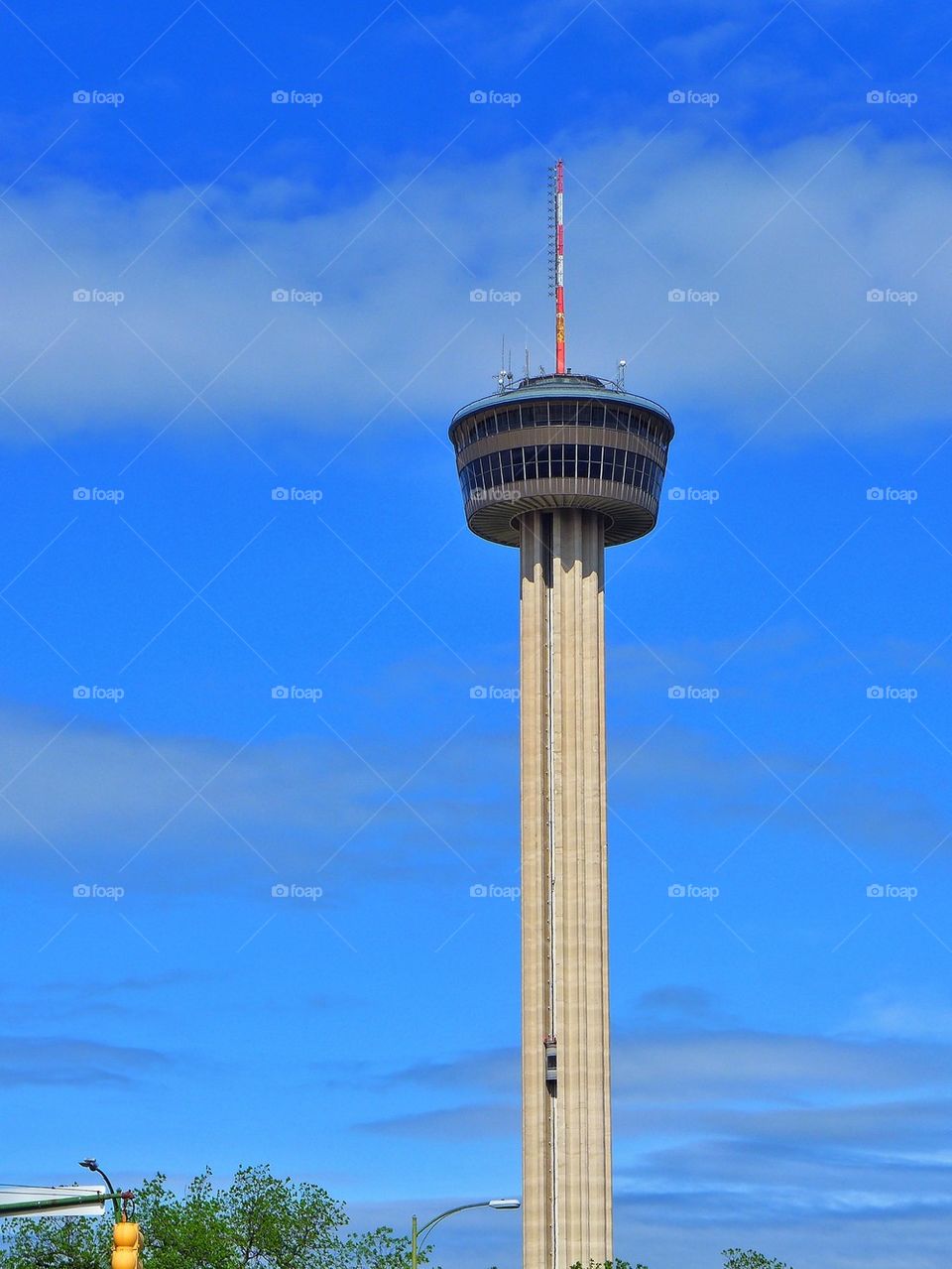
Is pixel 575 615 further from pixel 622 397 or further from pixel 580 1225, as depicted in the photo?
pixel 580 1225

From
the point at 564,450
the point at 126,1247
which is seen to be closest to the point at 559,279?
the point at 564,450

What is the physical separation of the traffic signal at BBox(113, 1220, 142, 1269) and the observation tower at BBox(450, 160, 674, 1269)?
97.2 m

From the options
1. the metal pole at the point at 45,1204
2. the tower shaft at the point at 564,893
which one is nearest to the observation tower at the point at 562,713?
the tower shaft at the point at 564,893

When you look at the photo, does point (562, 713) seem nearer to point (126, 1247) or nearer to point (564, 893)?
point (564, 893)

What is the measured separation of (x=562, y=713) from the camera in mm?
142250

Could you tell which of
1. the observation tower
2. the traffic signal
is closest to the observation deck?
the observation tower

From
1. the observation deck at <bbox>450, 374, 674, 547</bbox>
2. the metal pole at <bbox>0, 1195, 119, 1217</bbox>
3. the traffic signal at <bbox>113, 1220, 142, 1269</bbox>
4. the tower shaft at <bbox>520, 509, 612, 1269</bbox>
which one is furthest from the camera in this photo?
the observation deck at <bbox>450, 374, 674, 547</bbox>

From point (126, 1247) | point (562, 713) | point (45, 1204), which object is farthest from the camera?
point (562, 713)

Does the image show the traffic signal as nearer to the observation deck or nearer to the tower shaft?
the tower shaft

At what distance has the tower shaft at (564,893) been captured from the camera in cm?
13262

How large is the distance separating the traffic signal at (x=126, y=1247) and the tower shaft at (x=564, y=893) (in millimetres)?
96870

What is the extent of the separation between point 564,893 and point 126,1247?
329ft

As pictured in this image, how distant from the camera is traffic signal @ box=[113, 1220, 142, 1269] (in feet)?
127

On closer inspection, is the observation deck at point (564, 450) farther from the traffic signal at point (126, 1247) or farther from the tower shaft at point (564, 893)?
the traffic signal at point (126, 1247)
